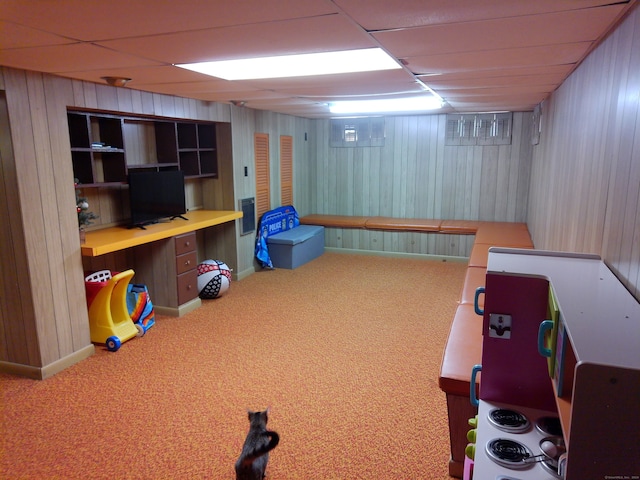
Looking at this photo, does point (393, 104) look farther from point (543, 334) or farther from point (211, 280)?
point (543, 334)

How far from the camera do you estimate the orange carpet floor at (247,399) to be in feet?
7.81

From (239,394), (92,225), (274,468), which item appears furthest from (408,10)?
(92,225)

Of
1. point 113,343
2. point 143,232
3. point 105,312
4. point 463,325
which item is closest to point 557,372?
point 463,325

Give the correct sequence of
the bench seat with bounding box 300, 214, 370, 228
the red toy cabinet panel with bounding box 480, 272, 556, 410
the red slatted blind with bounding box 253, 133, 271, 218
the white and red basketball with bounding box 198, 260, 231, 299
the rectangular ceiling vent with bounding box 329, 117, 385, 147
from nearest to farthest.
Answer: the red toy cabinet panel with bounding box 480, 272, 556, 410
the white and red basketball with bounding box 198, 260, 231, 299
the red slatted blind with bounding box 253, 133, 271, 218
the bench seat with bounding box 300, 214, 370, 228
the rectangular ceiling vent with bounding box 329, 117, 385, 147

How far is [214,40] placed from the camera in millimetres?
2111

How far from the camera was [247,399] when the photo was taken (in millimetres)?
2980

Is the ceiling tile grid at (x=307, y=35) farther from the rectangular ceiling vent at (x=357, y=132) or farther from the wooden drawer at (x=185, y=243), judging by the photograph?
the rectangular ceiling vent at (x=357, y=132)

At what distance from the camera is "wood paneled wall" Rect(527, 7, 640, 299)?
1.61 metres

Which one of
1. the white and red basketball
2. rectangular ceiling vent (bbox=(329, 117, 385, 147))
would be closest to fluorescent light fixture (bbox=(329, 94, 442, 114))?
rectangular ceiling vent (bbox=(329, 117, 385, 147))

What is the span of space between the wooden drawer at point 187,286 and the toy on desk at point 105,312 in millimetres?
644

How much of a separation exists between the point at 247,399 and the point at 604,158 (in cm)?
241

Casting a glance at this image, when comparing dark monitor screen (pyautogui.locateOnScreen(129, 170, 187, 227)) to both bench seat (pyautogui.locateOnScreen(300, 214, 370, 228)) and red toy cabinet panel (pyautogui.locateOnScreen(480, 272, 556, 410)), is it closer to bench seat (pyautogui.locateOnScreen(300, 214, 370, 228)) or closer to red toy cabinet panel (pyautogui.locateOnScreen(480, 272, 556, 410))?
bench seat (pyautogui.locateOnScreen(300, 214, 370, 228))

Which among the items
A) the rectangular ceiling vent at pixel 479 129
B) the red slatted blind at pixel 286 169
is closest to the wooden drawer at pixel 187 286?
the red slatted blind at pixel 286 169

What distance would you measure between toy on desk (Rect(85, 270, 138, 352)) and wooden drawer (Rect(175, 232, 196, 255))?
25.2 inches
